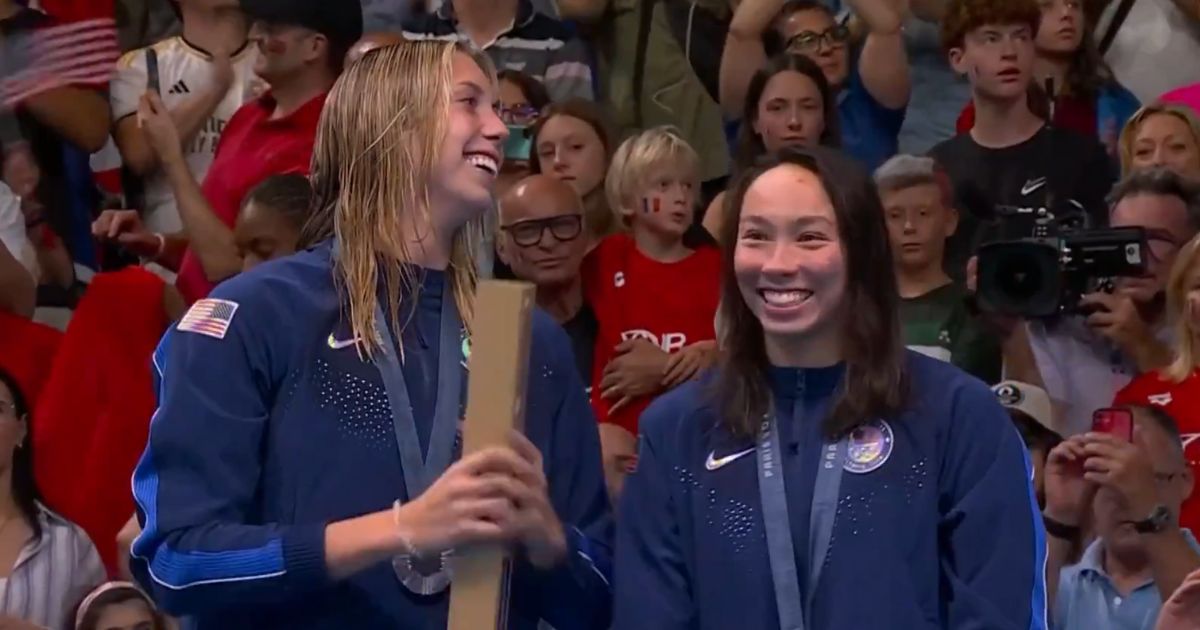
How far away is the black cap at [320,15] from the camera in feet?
16.3

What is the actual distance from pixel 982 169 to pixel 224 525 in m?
3.32

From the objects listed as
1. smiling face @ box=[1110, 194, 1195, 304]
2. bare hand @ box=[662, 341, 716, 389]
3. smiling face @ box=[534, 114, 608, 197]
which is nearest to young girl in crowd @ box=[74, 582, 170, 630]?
bare hand @ box=[662, 341, 716, 389]

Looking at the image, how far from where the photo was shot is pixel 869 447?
248 cm

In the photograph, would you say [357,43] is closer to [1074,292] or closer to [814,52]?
[814,52]

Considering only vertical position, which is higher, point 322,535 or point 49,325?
point 322,535

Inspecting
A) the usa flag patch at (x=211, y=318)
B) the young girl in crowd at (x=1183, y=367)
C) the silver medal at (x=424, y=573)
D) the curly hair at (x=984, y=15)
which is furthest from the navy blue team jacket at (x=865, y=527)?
the curly hair at (x=984, y=15)

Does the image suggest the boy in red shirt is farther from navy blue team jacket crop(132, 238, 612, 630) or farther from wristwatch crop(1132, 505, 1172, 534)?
navy blue team jacket crop(132, 238, 612, 630)

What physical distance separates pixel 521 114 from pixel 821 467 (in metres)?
3.49

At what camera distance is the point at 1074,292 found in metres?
4.36

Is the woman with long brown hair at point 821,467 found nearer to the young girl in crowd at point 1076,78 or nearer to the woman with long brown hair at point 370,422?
the woman with long brown hair at point 370,422

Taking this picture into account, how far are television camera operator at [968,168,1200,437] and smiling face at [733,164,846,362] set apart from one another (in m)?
1.78

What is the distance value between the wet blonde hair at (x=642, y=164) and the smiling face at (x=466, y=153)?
8.87 ft

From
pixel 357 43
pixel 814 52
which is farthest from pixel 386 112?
pixel 814 52

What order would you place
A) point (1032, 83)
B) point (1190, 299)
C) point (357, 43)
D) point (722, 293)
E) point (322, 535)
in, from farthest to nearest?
point (1032, 83) → point (357, 43) → point (1190, 299) → point (722, 293) → point (322, 535)
